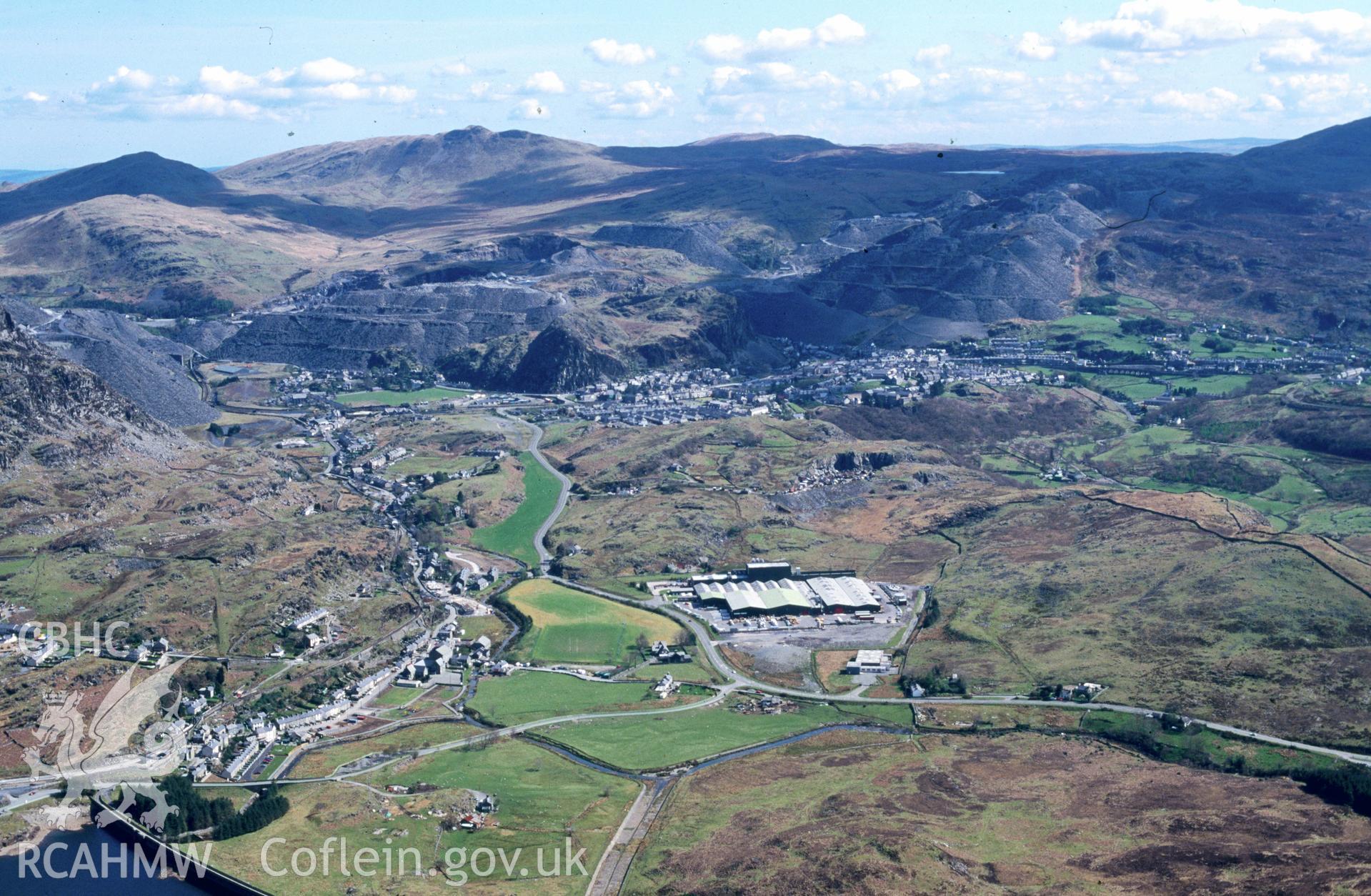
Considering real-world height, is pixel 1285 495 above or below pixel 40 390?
below

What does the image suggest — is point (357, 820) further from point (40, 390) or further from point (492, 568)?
point (40, 390)

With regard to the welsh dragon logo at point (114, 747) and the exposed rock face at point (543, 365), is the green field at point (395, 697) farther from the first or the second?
the exposed rock face at point (543, 365)

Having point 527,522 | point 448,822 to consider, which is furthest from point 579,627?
point 448,822

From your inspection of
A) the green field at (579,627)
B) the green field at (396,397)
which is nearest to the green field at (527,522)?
the green field at (579,627)

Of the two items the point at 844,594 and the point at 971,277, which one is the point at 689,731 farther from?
the point at 971,277

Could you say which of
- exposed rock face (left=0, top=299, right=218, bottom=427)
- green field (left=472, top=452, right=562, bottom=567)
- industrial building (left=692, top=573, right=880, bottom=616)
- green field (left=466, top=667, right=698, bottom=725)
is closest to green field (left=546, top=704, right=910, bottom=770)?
green field (left=466, top=667, right=698, bottom=725)

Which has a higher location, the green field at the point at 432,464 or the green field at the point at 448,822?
the green field at the point at 432,464

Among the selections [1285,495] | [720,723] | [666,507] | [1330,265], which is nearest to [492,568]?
[666,507]
